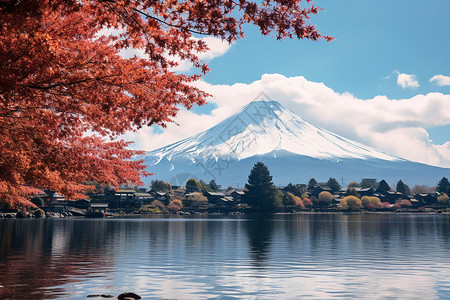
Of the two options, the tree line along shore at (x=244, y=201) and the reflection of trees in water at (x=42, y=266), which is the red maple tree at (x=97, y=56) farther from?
the tree line along shore at (x=244, y=201)

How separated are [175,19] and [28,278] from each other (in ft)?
44.2

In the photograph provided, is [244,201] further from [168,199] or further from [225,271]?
[225,271]

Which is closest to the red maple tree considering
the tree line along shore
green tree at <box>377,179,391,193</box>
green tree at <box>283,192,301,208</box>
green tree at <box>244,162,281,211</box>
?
the tree line along shore

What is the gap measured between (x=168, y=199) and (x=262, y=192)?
111 feet

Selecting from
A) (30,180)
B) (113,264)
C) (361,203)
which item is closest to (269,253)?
(113,264)

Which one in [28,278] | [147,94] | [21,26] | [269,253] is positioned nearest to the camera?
[21,26]

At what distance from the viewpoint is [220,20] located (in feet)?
28.1

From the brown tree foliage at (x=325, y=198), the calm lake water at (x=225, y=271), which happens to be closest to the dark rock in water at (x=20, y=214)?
the calm lake water at (x=225, y=271)

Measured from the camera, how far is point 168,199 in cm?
14688

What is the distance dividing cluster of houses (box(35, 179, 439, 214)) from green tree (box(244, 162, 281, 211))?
6.69 m

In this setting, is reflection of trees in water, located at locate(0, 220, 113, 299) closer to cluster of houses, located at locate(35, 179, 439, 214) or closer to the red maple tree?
the red maple tree

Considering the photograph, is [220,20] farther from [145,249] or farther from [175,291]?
[145,249]

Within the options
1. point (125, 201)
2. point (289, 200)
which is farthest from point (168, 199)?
point (289, 200)

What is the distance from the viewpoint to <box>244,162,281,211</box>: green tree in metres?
130
